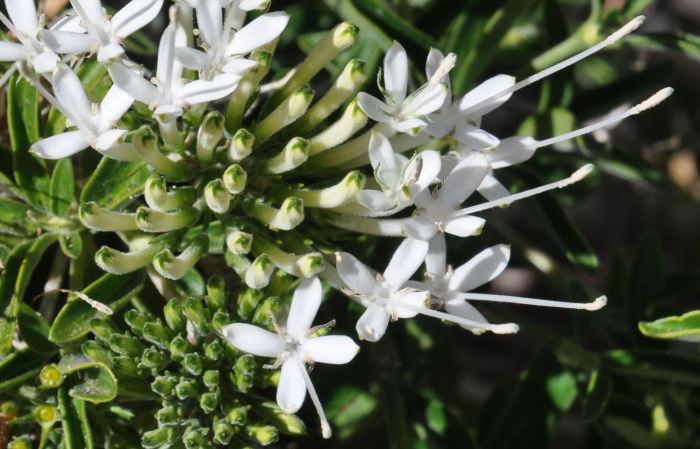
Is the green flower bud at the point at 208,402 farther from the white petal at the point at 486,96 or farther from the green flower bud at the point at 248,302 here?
the white petal at the point at 486,96

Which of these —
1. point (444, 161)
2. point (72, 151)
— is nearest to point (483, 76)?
point (444, 161)

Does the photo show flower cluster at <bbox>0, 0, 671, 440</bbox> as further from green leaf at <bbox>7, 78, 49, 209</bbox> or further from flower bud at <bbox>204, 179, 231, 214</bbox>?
green leaf at <bbox>7, 78, 49, 209</bbox>

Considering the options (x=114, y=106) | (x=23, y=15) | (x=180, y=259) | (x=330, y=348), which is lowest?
(x=330, y=348)

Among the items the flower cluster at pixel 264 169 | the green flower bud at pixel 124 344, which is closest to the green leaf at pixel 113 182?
the flower cluster at pixel 264 169

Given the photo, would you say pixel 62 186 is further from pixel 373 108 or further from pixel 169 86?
pixel 373 108

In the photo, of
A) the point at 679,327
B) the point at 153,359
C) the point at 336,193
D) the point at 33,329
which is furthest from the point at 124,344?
the point at 679,327
